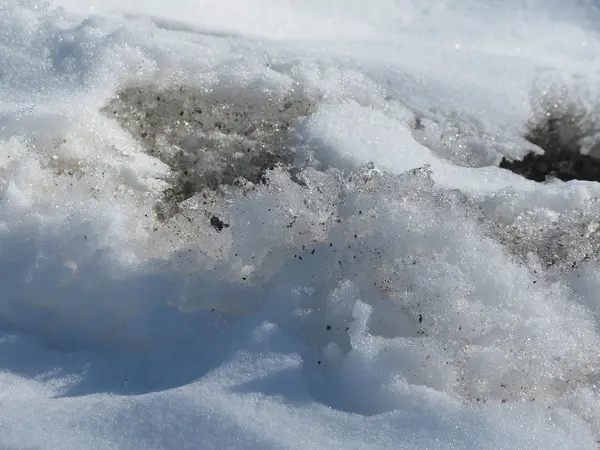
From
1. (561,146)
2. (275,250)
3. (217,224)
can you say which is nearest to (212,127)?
(217,224)

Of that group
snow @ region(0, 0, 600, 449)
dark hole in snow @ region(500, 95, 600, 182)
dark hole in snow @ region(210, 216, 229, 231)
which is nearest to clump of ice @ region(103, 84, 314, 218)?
snow @ region(0, 0, 600, 449)

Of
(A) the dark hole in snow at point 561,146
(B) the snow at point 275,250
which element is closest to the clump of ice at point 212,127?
(B) the snow at point 275,250

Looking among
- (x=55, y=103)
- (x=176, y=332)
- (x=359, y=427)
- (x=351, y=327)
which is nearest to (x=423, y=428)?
(x=359, y=427)

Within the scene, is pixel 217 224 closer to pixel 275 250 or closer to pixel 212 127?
pixel 275 250

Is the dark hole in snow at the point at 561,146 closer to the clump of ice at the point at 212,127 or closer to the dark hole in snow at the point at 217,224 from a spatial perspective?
the clump of ice at the point at 212,127

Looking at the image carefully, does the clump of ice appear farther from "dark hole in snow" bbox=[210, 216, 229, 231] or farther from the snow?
"dark hole in snow" bbox=[210, 216, 229, 231]

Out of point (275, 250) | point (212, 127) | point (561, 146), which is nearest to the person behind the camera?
point (275, 250)

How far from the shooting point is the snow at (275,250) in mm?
1358

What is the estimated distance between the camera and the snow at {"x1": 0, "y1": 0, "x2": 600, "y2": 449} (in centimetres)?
136

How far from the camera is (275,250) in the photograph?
63.6 inches

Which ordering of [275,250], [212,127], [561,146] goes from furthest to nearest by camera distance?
[561,146] → [212,127] → [275,250]

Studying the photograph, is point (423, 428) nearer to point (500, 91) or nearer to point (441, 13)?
point (500, 91)

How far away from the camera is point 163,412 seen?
4.36 feet

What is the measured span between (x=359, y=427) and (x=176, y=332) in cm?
46
